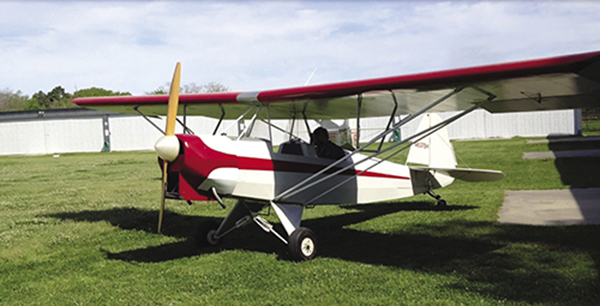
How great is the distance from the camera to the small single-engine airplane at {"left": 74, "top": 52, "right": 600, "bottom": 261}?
6.36m

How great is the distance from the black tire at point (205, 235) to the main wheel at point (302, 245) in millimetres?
1546

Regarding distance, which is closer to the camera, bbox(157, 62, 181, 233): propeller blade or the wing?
the wing

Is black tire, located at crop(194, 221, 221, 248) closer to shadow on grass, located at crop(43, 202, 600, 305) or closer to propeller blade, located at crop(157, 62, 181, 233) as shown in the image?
shadow on grass, located at crop(43, 202, 600, 305)

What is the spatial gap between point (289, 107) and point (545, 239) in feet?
13.5

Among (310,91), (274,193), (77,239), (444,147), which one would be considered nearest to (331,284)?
(274,193)

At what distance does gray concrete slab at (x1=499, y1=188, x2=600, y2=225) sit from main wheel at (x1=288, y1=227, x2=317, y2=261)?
3667 mm

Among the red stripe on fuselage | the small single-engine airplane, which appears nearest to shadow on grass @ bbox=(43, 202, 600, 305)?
the small single-engine airplane

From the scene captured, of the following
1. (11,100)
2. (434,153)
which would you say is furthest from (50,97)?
(434,153)

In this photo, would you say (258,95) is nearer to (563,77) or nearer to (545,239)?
(563,77)

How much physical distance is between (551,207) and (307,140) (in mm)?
4965

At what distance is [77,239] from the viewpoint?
8.91m

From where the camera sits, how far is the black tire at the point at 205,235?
321 inches

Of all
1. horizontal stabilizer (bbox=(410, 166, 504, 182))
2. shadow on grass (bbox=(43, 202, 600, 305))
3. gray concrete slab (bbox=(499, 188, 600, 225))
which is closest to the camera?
shadow on grass (bbox=(43, 202, 600, 305))

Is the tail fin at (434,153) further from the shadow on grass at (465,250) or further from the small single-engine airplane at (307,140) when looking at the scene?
the shadow on grass at (465,250)
